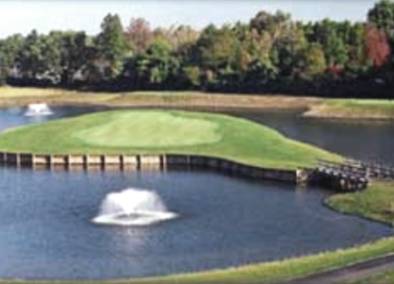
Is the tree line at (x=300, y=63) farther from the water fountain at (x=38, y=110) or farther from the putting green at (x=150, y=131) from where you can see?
the putting green at (x=150, y=131)

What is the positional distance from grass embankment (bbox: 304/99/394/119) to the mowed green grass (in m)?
45.1

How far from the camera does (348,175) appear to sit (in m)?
79.4

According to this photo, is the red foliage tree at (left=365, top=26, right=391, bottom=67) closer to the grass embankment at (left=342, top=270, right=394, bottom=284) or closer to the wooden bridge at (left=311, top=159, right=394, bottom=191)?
the wooden bridge at (left=311, top=159, right=394, bottom=191)

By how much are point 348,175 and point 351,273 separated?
37.6 meters

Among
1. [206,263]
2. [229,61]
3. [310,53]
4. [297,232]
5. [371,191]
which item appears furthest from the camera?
[229,61]

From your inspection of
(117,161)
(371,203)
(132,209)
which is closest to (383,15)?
(117,161)

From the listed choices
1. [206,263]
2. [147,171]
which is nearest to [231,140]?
[147,171]

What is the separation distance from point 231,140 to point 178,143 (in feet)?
18.1

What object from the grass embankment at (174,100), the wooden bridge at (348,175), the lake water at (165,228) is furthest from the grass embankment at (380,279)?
the grass embankment at (174,100)

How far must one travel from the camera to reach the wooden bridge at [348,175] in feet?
254

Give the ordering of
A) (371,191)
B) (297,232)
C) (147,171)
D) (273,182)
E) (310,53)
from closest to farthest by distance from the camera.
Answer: (297,232), (371,191), (273,182), (147,171), (310,53)

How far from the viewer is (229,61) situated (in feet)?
636

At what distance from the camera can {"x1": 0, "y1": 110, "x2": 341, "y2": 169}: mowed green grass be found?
309 feet

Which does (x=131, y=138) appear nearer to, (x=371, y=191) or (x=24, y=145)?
(x=24, y=145)
